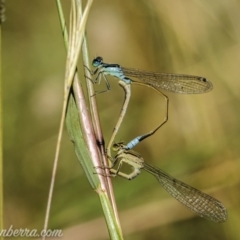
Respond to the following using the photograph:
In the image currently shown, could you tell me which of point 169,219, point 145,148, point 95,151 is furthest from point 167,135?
point 95,151

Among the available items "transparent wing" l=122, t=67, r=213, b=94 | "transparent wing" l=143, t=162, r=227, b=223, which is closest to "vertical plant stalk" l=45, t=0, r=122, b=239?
"transparent wing" l=143, t=162, r=227, b=223

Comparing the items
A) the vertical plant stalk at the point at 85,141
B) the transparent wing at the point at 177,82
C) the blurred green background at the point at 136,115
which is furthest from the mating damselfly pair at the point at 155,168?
the vertical plant stalk at the point at 85,141

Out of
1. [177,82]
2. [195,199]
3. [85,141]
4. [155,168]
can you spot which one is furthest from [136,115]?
[85,141]

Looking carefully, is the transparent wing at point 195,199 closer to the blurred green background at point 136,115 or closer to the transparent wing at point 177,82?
the blurred green background at point 136,115

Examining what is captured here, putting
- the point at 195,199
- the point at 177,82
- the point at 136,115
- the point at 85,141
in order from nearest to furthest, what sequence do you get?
the point at 85,141, the point at 195,199, the point at 177,82, the point at 136,115

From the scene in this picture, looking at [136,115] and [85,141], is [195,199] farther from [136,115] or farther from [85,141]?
[85,141]

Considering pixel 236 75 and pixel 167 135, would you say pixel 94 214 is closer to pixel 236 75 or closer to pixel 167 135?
pixel 167 135

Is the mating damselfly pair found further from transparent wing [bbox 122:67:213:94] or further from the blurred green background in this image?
the blurred green background
